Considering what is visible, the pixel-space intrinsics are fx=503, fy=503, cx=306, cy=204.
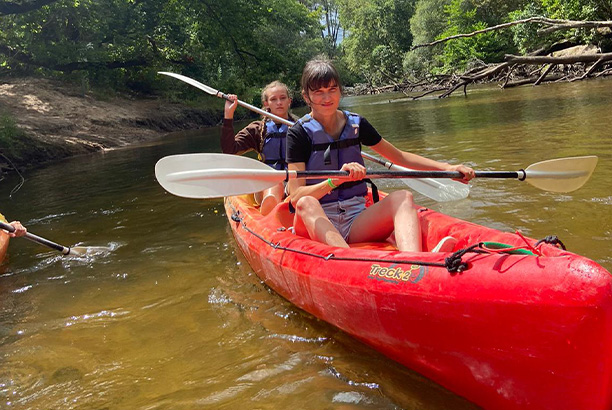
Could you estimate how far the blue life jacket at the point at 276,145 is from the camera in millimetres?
4402

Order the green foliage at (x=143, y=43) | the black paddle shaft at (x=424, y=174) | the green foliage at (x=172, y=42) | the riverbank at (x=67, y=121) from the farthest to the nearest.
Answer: the green foliage at (x=172, y=42) < the green foliage at (x=143, y=43) < the riverbank at (x=67, y=121) < the black paddle shaft at (x=424, y=174)

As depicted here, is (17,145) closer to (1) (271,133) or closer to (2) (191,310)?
(1) (271,133)

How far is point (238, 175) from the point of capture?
291 cm

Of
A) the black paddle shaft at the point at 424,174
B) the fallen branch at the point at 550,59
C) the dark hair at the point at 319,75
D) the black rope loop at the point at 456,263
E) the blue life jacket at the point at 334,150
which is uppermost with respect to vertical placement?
the dark hair at the point at 319,75

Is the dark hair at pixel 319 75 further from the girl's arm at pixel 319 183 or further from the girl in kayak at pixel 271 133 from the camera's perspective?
the girl in kayak at pixel 271 133

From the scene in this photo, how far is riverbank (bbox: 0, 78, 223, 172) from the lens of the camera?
11.1 meters

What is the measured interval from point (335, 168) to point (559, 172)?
1.20 meters

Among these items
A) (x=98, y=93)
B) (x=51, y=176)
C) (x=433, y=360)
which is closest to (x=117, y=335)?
(x=433, y=360)

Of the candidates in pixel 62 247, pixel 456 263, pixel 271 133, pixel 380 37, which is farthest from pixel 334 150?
pixel 380 37

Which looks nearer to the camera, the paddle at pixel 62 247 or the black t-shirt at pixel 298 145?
the black t-shirt at pixel 298 145

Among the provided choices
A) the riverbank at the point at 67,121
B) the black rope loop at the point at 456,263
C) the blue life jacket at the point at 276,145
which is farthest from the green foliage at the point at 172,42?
the black rope loop at the point at 456,263

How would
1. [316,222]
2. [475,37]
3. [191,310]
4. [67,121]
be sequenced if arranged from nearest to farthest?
1. [316,222]
2. [191,310]
3. [67,121]
4. [475,37]

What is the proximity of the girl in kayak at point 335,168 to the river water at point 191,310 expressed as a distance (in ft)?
1.85

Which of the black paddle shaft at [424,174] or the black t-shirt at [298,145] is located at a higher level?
the black t-shirt at [298,145]
